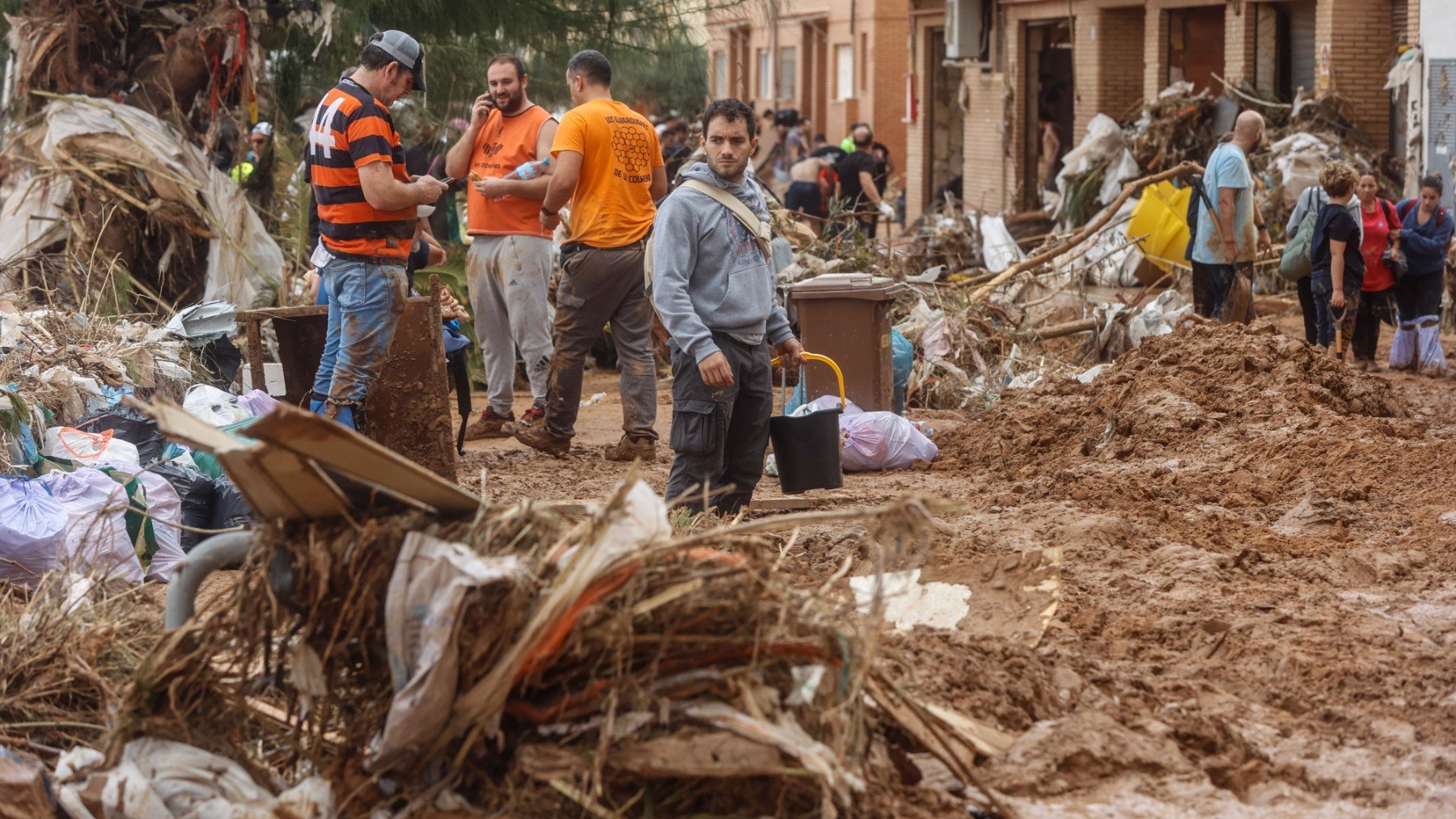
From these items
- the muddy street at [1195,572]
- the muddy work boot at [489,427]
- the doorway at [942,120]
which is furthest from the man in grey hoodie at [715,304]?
the doorway at [942,120]

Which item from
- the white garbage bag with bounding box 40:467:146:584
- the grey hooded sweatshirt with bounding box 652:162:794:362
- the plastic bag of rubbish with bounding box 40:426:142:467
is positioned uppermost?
the grey hooded sweatshirt with bounding box 652:162:794:362

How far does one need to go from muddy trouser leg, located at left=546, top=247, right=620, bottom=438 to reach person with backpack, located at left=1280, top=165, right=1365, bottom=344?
6090mm

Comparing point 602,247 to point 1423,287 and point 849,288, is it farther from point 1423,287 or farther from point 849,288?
point 1423,287

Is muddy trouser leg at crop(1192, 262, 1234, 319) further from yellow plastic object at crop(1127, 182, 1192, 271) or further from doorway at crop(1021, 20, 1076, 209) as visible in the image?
doorway at crop(1021, 20, 1076, 209)

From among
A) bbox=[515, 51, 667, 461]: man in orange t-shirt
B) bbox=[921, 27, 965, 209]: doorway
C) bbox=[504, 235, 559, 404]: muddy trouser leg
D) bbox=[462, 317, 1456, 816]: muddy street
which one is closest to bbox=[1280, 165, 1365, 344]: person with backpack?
bbox=[462, 317, 1456, 816]: muddy street

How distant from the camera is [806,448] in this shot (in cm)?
668

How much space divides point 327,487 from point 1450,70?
587 inches

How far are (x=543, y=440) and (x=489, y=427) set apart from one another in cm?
65

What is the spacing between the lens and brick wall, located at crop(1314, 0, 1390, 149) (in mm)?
17391

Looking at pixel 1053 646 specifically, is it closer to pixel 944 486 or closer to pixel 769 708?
pixel 769 708

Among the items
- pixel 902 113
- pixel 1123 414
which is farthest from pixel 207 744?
pixel 902 113

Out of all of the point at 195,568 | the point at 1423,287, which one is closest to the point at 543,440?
the point at 195,568

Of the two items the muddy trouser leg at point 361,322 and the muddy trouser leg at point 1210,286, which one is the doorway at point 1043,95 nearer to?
the muddy trouser leg at point 1210,286

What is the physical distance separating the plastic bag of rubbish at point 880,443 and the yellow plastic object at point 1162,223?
8.52 meters
